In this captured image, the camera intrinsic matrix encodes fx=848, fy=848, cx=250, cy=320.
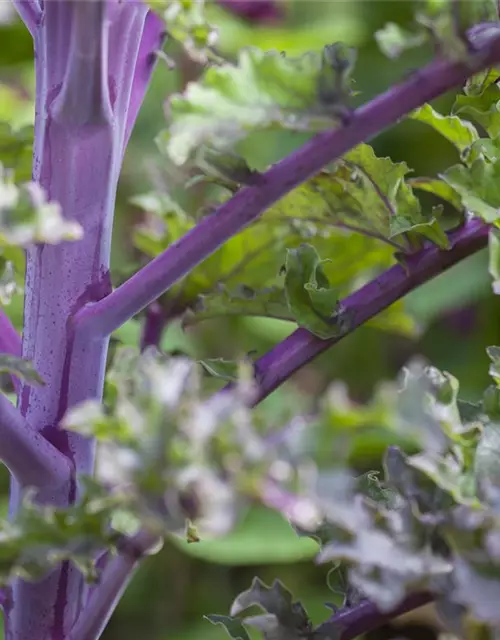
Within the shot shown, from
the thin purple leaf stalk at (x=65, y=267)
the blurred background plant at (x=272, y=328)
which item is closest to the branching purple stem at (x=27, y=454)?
the thin purple leaf stalk at (x=65, y=267)

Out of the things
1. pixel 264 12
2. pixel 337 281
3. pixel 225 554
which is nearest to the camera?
pixel 337 281

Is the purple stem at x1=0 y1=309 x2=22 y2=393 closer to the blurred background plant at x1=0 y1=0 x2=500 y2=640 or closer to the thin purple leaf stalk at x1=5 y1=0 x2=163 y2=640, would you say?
the thin purple leaf stalk at x1=5 y1=0 x2=163 y2=640

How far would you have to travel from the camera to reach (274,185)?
1.15ft

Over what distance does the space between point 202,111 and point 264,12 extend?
1316 mm

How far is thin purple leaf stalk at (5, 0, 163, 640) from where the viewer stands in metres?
0.40

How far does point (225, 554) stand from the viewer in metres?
1.02

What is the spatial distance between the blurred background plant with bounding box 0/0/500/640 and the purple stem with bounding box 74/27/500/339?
60cm

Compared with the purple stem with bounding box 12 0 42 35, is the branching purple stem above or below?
below

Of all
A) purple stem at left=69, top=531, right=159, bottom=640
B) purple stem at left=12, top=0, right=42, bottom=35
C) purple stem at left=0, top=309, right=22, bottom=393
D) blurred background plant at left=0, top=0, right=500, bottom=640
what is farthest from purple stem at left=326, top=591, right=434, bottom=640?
blurred background plant at left=0, top=0, right=500, bottom=640

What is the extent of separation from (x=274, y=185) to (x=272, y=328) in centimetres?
90

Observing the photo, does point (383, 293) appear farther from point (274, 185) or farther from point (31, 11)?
point (31, 11)

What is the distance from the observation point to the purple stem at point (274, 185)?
0.32 m

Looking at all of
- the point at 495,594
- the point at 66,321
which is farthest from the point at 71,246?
the point at 495,594

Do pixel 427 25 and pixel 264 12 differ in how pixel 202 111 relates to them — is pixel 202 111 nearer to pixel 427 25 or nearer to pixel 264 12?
pixel 427 25
